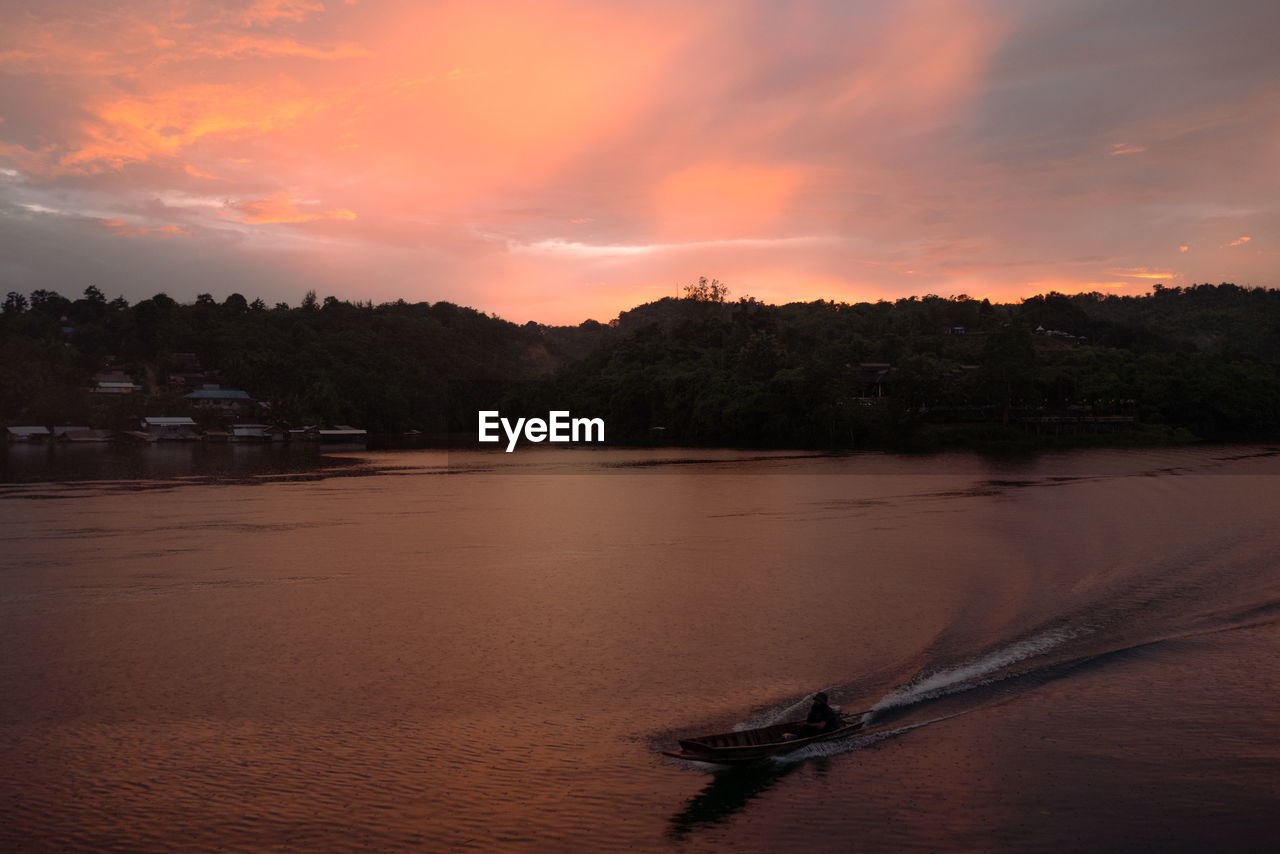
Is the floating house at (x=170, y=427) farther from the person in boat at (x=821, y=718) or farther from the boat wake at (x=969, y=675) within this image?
the person in boat at (x=821, y=718)

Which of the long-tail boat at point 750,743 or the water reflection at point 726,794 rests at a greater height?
the long-tail boat at point 750,743

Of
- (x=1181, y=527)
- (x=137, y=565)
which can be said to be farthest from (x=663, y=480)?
(x=137, y=565)

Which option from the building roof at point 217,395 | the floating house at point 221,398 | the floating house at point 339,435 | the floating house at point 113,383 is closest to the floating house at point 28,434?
the floating house at point 113,383

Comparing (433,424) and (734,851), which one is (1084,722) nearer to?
(734,851)

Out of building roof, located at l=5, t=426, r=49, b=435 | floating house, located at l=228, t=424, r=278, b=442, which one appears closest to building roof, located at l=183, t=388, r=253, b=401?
floating house, located at l=228, t=424, r=278, b=442

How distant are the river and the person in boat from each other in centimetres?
35

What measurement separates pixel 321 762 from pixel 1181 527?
26.5 metres

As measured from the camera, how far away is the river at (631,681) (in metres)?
8.70

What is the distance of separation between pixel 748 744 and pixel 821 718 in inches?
45.4

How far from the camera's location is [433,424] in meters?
128

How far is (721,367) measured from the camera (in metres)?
101

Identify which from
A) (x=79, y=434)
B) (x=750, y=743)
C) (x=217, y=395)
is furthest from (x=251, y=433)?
(x=750, y=743)

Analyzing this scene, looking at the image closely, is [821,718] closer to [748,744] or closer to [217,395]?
[748,744]

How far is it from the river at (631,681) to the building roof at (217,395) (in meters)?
82.4
